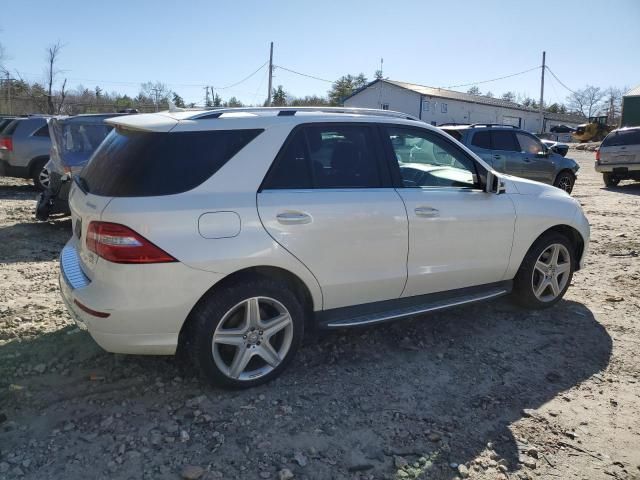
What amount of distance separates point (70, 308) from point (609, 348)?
400cm

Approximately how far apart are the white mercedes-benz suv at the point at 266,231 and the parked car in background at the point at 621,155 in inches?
493

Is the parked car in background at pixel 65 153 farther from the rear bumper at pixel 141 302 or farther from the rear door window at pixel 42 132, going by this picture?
the rear bumper at pixel 141 302

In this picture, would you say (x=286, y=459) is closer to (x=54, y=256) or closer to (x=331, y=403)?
(x=331, y=403)

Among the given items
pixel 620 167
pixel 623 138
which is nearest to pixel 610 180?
pixel 620 167

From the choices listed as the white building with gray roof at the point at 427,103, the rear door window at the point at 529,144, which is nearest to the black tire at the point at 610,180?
the rear door window at the point at 529,144

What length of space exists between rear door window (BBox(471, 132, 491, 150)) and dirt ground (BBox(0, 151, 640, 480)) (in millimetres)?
7070

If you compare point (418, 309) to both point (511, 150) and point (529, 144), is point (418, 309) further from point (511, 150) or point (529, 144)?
point (529, 144)

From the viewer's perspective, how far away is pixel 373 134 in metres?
3.82

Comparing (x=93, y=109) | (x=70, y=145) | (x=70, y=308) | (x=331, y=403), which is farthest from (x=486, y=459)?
(x=93, y=109)

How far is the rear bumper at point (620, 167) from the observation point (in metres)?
14.5

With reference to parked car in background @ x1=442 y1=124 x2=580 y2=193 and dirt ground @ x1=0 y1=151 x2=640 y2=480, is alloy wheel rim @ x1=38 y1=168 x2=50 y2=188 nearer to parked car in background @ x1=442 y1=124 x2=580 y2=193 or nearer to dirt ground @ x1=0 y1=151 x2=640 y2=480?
dirt ground @ x1=0 y1=151 x2=640 y2=480

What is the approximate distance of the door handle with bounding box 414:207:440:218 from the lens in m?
3.80

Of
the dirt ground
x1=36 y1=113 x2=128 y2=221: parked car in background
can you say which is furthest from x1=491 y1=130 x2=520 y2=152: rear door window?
x1=36 y1=113 x2=128 y2=221: parked car in background

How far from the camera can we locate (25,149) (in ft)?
36.9
